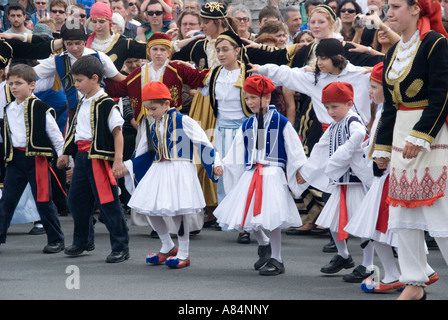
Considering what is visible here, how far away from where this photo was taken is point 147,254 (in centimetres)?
725

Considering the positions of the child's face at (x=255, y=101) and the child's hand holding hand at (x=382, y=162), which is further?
the child's face at (x=255, y=101)

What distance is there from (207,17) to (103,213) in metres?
2.68

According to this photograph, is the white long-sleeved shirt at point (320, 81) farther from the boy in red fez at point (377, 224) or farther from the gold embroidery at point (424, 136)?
the gold embroidery at point (424, 136)

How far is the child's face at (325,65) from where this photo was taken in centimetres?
728

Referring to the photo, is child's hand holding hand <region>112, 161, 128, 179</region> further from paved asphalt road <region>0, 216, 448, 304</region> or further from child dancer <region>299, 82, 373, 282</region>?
child dancer <region>299, 82, 373, 282</region>

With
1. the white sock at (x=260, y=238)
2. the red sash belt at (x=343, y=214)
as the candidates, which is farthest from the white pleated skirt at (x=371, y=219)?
the white sock at (x=260, y=238)

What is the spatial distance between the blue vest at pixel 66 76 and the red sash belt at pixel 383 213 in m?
3.72

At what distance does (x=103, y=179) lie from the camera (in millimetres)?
6883

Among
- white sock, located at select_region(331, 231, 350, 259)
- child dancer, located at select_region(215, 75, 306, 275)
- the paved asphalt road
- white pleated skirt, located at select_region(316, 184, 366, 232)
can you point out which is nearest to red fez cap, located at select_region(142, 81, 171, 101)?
child dancer, located at select_region(215, 75, 306, 275)

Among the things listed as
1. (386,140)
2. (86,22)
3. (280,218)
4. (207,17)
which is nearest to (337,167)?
(280,218)

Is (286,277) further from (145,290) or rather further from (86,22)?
(86,22)

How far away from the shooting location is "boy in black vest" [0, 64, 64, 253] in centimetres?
738

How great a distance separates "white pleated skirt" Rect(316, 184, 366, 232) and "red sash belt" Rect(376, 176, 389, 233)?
58cm

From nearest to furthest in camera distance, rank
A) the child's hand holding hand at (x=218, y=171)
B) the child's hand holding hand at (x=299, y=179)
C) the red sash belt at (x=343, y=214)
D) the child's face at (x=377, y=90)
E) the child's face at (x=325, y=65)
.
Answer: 1. the child's face at (x=377, y=90)
2. the red sash belt at (x=343, y=214)
3. the child's hand holding hand at (x=299, y=179)
4. the child's hand holding hand at (x=218, y=171)
5. the child's face at (x=325, y=65)
